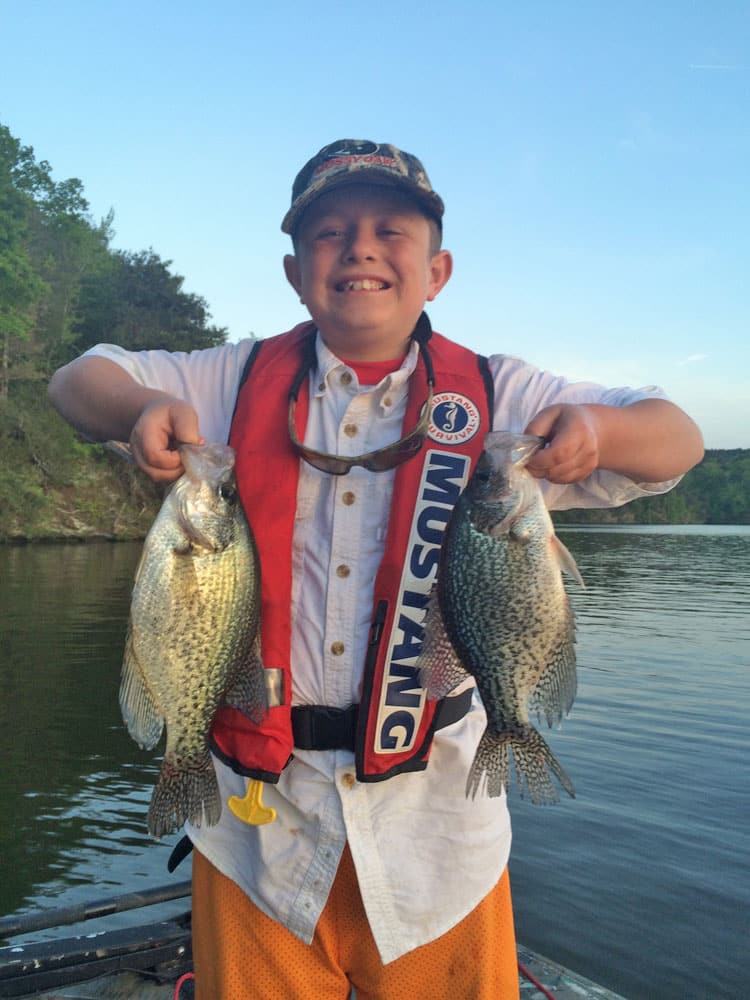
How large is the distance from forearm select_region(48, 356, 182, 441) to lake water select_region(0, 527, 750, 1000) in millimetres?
4766

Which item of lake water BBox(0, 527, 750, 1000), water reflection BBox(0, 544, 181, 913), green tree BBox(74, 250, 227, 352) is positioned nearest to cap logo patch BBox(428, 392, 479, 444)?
lake water BBox(0, 527, 750, 1000)

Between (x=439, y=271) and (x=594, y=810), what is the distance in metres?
7.66

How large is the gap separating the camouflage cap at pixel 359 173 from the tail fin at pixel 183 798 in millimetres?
1677

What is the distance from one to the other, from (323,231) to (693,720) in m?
11.2

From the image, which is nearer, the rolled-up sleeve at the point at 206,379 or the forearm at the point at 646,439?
the forearm at the point at 646,439

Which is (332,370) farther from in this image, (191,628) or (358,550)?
(191,628)

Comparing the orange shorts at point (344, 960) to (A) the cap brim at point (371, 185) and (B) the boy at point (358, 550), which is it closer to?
(B) the boy at point (358, 550)

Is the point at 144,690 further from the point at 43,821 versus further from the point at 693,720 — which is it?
the point at 693,720

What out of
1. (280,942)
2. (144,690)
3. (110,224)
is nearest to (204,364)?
(144,690)

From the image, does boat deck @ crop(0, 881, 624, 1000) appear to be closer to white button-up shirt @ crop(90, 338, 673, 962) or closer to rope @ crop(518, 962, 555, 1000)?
rope @ crop(518, 962, 555, 1000)

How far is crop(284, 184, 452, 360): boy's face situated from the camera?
8.71 feet

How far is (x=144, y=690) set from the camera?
2.42 m

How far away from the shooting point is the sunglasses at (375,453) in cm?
254

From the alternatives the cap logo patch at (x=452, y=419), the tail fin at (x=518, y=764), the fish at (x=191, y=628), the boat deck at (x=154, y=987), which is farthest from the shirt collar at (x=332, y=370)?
the boat deck at (x=154, y=987)
